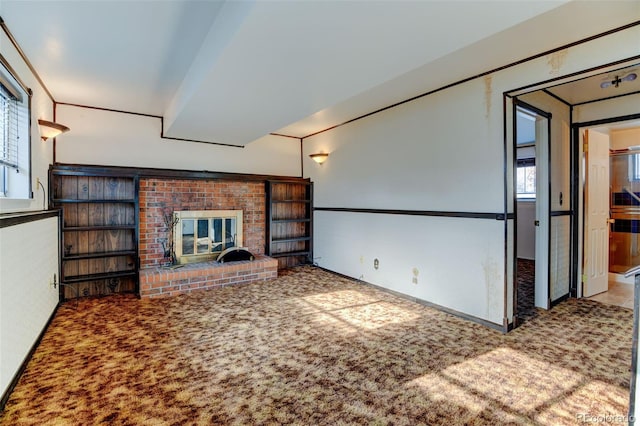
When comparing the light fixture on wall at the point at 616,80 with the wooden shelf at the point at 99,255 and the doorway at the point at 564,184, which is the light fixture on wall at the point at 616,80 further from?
the wooden shelf at the point at 99,255

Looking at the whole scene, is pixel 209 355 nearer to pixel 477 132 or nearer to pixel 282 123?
pixel 282 123

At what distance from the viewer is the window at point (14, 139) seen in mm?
2506

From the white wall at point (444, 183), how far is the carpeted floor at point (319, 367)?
1.59 ft

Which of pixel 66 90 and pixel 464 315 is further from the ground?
pixel 66 90

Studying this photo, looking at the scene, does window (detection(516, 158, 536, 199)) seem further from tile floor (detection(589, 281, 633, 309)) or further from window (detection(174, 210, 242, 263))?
window (detection(174, 210, 242, 263))

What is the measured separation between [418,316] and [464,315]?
18.9 inches

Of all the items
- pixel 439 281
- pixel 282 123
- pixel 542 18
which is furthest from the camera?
pixel 282 123

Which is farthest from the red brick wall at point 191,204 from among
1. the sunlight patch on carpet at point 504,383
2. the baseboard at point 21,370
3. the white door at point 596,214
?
the white door at point 596,214

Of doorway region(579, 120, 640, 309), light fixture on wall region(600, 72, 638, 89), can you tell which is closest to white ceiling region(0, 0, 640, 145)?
light fixture on wall region(600, 72, 638, 89)

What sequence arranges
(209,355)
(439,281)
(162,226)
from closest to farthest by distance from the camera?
1. (209,355)
2. (439,281)
3. (162,226)

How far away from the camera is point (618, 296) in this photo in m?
4.00

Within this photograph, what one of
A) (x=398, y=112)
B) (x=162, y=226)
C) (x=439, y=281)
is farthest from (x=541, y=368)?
(x=162, y=226)

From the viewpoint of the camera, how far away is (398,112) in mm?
4105

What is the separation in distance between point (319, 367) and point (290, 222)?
3.68 metres
